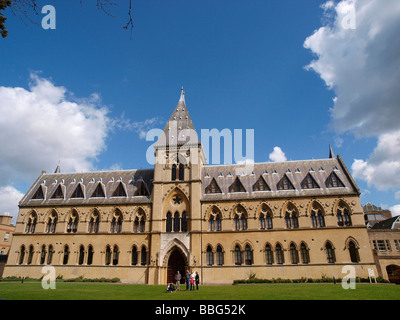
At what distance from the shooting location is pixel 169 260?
37.4 metres

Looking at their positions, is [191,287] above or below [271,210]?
below

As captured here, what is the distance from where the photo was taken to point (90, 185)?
1759 inches

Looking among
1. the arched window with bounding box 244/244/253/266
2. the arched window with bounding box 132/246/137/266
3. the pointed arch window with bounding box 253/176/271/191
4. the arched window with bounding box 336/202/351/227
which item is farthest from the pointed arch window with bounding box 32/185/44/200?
the arched window with bounding box 336/202/351/227

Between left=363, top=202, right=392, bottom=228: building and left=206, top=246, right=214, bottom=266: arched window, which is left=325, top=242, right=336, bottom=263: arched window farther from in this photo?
left=363, top=202, right=392, bottom=228: building

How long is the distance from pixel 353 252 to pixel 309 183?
9.71 m

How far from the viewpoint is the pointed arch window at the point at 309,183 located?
127ft

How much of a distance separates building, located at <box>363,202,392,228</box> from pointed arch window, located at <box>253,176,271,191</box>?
3494 cm

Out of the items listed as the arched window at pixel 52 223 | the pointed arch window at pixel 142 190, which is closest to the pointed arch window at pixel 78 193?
the arched window at pixel 52 223

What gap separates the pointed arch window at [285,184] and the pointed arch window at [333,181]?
15.4 feet

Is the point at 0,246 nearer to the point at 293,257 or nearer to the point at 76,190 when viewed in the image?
the point at 76,190

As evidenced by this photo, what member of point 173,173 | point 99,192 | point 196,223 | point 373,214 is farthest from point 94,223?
point 373,214
